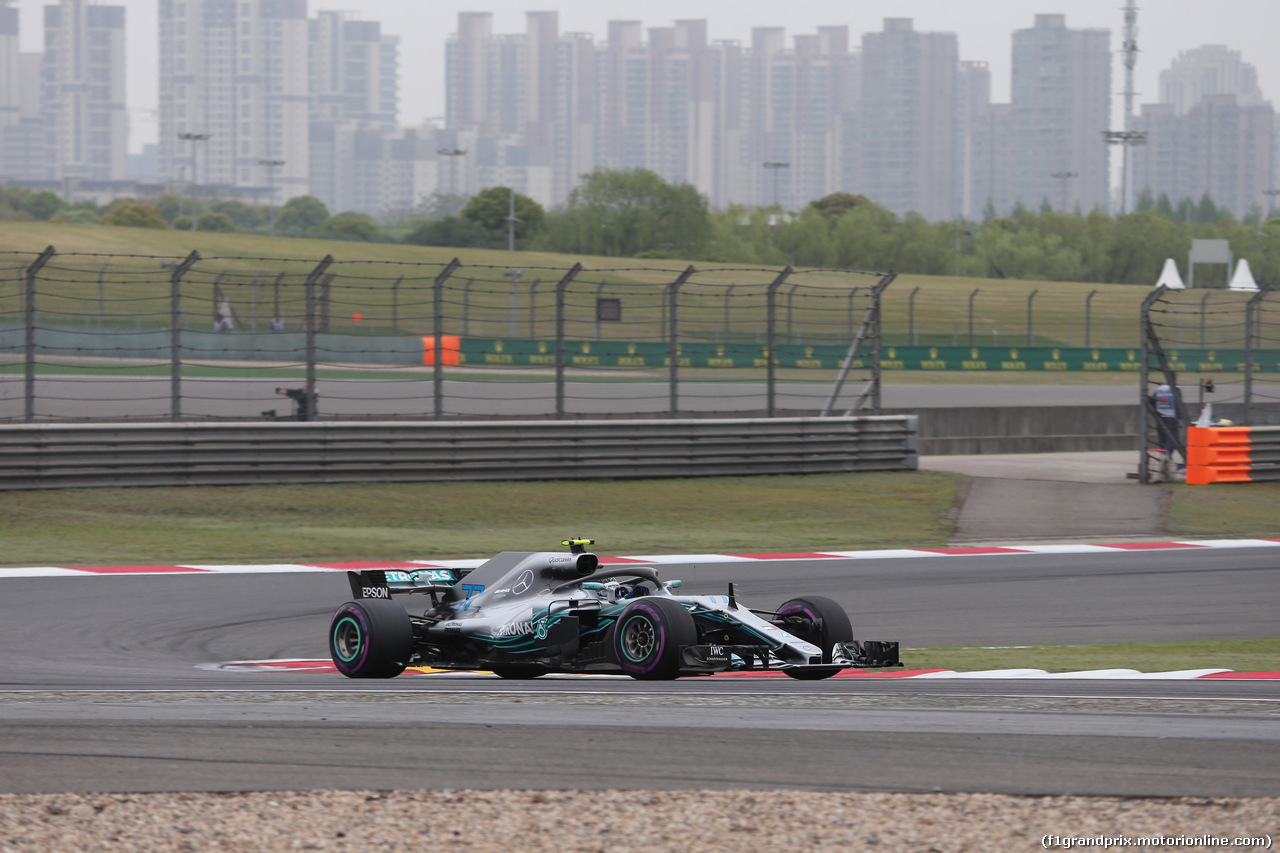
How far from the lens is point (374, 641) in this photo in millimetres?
8703

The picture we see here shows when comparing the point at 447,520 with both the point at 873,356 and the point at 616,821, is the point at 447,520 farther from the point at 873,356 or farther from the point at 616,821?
the point at 616,821

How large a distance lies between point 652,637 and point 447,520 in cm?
903

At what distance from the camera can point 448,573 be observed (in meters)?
9.35

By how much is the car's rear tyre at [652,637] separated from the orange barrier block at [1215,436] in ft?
49.7

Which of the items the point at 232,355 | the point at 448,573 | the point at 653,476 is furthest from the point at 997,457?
the point at 448,573

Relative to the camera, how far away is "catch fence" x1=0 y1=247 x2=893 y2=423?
17.9 meters

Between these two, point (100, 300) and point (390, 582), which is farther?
point (100, 300)

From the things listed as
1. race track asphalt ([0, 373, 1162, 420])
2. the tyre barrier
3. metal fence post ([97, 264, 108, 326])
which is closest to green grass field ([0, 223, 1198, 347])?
metal fence post ([97, 264, 108, 326])

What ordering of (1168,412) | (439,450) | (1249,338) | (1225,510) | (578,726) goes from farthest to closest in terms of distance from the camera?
(1168,412) < (1249,338) < (1225,510) < (439,450) < (578,726)

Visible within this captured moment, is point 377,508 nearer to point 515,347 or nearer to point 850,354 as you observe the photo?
point 850,354

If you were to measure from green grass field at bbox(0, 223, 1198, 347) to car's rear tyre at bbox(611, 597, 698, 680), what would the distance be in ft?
65.6

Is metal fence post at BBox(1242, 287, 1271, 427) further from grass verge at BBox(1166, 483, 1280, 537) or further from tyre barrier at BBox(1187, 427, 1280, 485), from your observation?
grass verge at BBox(1166, 483, 1280, 537)

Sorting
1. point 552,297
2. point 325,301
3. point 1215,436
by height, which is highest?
point 552,297

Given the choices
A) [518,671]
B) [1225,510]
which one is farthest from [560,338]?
[518,671]
